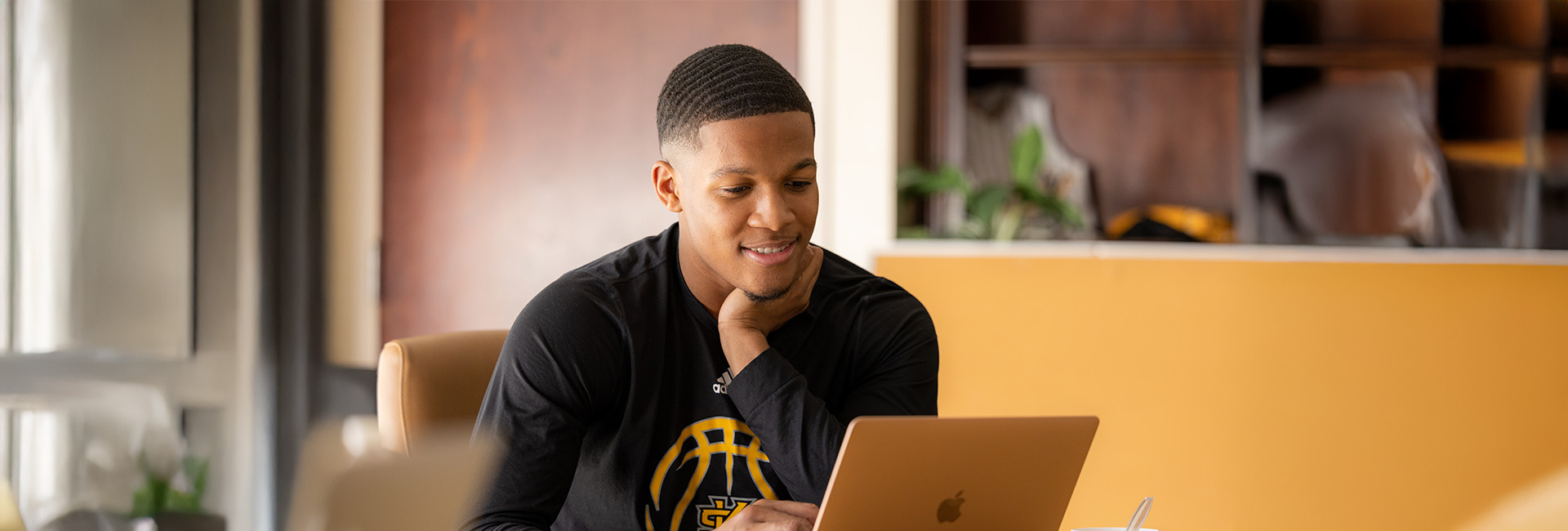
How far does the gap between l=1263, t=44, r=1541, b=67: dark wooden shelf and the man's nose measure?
2.03 m

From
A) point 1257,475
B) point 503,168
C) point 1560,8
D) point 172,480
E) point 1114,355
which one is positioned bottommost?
point 172,480

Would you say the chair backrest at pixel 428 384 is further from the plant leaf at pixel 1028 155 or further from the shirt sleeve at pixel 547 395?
the plant leaf at pixel 1028 155

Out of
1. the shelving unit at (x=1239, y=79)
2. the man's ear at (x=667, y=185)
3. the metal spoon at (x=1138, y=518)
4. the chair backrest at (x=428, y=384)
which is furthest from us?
the shelving unit at (x=1239, y=79)

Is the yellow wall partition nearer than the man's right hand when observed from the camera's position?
No

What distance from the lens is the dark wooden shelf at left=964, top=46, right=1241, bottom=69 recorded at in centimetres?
276

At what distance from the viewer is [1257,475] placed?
226 cm

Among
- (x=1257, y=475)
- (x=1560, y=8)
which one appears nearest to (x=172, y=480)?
(x=1257, y=475)

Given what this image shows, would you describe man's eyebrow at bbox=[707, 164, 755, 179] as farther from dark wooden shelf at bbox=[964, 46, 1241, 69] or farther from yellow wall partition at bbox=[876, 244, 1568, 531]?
dark wooden shelf at bbox=[964, 46, 1241, 69]

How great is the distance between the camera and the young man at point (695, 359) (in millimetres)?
1057

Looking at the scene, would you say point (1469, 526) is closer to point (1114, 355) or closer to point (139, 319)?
point (1114, 355)

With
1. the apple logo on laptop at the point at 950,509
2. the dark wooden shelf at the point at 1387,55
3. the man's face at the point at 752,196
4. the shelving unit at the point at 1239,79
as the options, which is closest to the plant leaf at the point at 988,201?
the shelving unit at the point at 1239,79

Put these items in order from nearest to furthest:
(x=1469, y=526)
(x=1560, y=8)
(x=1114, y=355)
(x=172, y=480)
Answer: (x=1469, y=526) → (x=1114, y=355) → (x=1560, y=8) → (x=172, y=480)

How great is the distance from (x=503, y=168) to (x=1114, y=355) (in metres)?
1.61

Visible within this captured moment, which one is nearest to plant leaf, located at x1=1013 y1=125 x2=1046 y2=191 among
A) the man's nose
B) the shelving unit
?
the shelving unit
